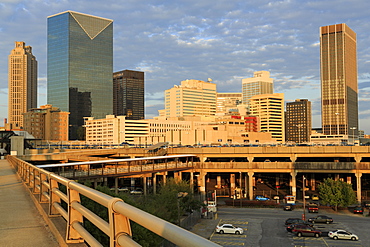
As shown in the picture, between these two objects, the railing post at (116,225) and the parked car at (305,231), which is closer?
the railing post at (116,225)

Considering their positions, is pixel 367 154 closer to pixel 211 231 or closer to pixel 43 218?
pixel 211 231

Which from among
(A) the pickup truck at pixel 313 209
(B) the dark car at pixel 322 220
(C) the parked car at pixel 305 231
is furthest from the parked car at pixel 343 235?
(A) the pickup truck at pixel 313 209

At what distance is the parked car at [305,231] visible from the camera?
5222 centimetres

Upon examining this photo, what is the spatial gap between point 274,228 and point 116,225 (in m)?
56.7

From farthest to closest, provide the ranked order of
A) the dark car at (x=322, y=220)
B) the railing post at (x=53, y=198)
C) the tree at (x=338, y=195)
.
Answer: the tree at (x=338, y=195) → the dark car at (x=322, y=220) → the railing post at (x=53, y=198)

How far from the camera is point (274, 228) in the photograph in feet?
190

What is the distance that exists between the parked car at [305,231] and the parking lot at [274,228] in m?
0.58

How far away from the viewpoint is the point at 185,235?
345 cm

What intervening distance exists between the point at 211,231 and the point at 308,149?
4211 cm

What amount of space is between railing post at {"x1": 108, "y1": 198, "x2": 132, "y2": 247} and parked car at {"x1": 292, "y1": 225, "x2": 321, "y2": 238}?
51.5 m

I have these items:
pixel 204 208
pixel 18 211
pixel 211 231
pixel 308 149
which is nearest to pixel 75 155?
pixel 204 208

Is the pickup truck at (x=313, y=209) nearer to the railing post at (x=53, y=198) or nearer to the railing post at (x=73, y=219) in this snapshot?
the railing post at (x=53, y=198)

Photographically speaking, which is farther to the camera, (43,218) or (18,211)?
(18,211)

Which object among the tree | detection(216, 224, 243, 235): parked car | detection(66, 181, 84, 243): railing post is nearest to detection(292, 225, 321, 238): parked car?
detection(216, 224, 243, 235): parked car
